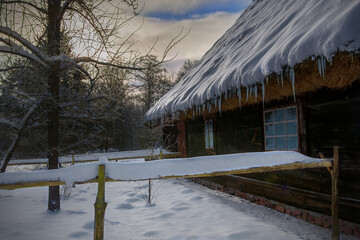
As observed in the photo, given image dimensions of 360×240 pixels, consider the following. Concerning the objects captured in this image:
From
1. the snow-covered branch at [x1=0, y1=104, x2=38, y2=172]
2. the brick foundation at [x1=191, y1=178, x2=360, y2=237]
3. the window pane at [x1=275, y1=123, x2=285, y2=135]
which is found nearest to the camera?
the brick foundation at [x1=191, y1=178, x2=360, y2=237]

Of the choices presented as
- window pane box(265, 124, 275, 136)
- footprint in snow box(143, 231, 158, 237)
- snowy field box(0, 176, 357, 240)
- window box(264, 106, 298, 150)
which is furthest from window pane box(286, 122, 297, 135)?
footprint in snow box(143, 231, 158, 237)

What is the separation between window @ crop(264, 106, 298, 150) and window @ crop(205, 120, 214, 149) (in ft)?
7.02

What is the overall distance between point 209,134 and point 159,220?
3.54m

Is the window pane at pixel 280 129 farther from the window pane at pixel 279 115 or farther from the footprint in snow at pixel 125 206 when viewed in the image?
the footprint in snow at pixel 125 206

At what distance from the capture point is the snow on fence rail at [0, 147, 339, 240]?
70.6 inches

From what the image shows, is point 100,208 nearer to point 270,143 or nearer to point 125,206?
point 125,206

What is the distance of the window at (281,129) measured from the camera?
400cm

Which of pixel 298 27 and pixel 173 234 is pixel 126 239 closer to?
pixel 173 234

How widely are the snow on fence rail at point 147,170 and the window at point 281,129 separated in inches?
65.4

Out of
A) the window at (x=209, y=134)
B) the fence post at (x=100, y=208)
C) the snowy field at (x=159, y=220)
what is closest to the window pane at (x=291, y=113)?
the snowy field at (x=159, y=220)

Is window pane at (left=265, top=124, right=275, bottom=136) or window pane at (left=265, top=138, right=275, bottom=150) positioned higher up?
window pane at (left=265, top=124, right=275, bottom=136)

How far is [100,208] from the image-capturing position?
181cm

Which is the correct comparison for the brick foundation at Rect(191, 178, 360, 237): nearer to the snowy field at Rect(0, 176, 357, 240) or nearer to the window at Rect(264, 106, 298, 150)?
the snowy field at Rect(0, 176, 357, 240)

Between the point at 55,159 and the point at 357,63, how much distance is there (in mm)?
5079
